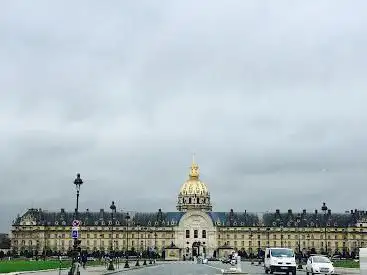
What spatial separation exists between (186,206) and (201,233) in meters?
16.6

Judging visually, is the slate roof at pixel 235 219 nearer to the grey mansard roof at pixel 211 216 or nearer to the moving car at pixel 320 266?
the grey mansard roof at pixel 211 216

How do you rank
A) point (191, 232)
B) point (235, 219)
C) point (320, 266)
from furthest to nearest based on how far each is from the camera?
1. point (235, 219)
2. point (191, 232)
3. point (320, 266)

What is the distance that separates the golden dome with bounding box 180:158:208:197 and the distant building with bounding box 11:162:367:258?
12.8 meters

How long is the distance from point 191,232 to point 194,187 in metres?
20.2

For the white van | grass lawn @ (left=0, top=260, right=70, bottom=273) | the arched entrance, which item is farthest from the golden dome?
the white van

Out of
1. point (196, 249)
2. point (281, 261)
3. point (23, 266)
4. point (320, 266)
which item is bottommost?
point (196, 249)

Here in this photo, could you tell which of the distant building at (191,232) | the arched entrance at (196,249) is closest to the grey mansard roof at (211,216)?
the distant building at (191,232)

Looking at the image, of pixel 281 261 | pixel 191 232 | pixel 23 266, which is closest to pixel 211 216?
pixel 191 232

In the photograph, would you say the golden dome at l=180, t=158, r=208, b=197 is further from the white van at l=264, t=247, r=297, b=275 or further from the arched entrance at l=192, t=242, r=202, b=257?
the white van at l=264, t=247, r=297, b=275

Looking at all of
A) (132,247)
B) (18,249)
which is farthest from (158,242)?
(18,249)

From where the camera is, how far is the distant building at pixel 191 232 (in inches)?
6885

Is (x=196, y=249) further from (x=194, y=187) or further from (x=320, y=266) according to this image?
(x=320, y=266)

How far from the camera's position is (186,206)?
193 meters

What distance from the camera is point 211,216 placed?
604 ft
